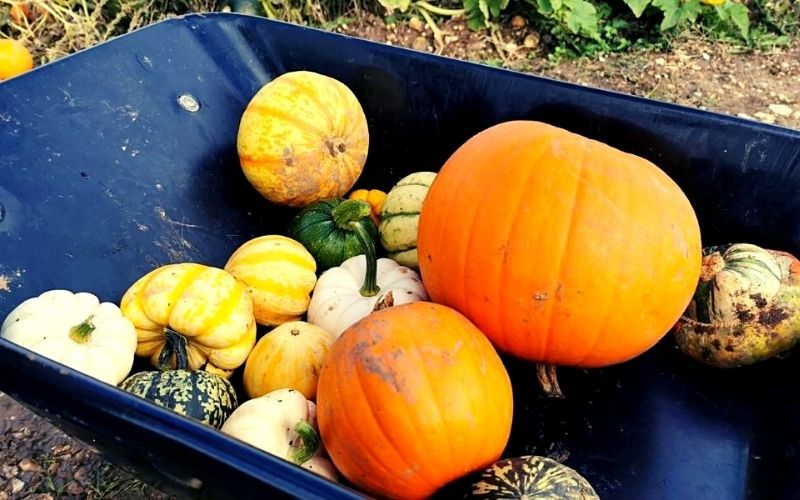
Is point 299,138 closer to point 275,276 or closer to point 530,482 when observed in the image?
point 275,276

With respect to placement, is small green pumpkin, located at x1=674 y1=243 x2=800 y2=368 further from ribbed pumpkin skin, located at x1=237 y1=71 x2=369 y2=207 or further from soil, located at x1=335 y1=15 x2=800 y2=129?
soil, located at x1=335 y1=15 x2=800 y2=129

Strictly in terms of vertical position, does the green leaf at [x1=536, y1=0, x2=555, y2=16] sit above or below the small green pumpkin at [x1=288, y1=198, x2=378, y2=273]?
above

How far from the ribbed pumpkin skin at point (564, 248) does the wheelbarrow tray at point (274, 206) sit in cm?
28

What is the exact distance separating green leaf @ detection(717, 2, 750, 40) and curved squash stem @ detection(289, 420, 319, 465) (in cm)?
380

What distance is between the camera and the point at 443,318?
4.30ft

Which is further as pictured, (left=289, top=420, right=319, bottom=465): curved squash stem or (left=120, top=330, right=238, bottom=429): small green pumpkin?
(left=120, top=330, right=238, bottom=429): small green pumpkin

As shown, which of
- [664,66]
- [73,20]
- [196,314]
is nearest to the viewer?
[196,314]

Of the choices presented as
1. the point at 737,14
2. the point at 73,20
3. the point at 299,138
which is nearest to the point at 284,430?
the point at 299,138

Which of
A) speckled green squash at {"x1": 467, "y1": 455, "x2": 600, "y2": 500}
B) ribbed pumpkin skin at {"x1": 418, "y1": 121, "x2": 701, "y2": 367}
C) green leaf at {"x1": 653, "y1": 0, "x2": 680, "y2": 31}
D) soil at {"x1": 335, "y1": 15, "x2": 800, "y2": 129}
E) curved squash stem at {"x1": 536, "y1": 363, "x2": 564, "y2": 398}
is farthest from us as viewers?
green leaf at {"x1": 653, "y1": 0, "x2": 680, "y2": 31}

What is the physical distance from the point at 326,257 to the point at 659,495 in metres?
1.02

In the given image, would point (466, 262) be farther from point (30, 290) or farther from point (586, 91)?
point (30, 290)

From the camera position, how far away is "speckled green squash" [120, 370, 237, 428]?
1.43 meters

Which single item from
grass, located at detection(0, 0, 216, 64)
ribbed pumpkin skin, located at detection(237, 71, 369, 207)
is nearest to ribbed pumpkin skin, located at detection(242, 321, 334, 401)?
ribbed pumpkin skin, located at detection(237, 71, 369, 207)

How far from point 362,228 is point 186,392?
616mm
